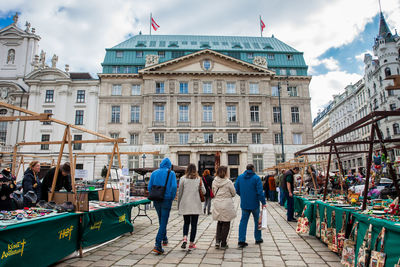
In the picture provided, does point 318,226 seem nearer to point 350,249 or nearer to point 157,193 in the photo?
point 350,249

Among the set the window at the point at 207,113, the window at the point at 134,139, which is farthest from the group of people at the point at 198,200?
the window at the point at 134,139

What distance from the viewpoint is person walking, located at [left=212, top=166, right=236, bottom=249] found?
6609 millimetres

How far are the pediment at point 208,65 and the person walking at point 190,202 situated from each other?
105 ft

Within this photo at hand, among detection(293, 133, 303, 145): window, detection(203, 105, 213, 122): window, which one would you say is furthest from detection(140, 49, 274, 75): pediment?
detection(293, 133, 303, 145): window

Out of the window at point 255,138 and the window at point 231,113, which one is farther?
the window at point 231,113

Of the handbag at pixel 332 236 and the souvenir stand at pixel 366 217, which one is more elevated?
the souvenir stand at pixel 366 217

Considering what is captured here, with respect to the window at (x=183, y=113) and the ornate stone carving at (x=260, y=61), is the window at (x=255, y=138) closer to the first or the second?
the window at (x=183, y=113)

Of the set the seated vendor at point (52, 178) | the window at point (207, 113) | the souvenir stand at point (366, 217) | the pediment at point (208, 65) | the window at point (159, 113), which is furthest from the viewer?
the pediment at point (208, 65)

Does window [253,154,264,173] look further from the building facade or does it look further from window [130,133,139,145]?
window [130,133,139,145]

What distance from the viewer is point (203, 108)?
37594mm

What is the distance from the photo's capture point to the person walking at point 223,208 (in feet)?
21.7

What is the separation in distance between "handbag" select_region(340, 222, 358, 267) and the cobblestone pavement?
1.31 feet

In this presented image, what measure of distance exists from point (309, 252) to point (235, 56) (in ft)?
124

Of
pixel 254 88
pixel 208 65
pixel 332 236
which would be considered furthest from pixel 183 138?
pixel 332 236
